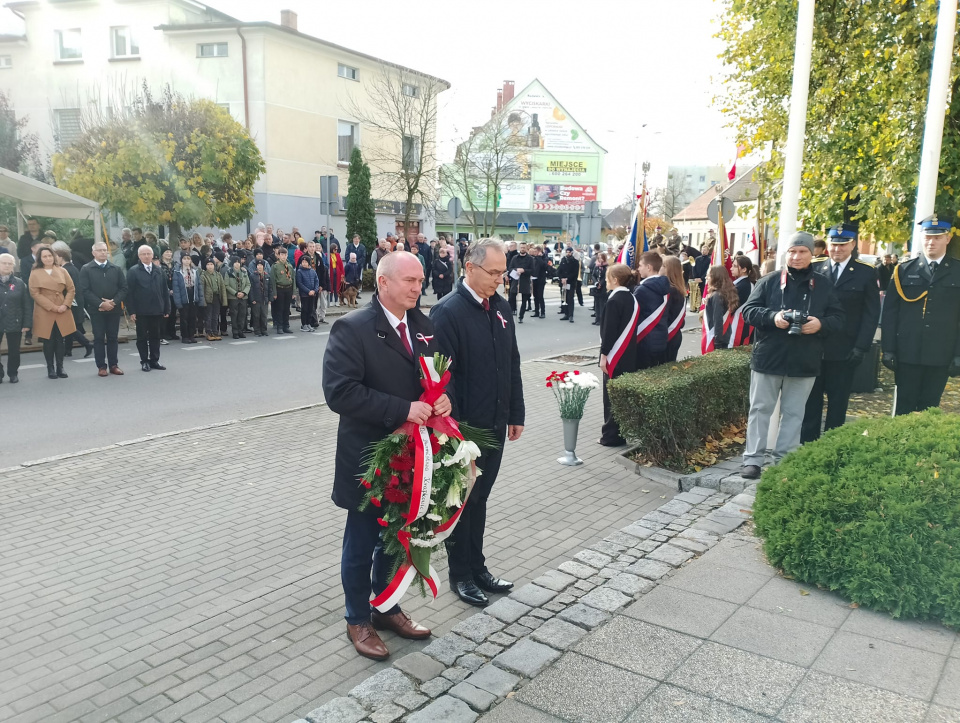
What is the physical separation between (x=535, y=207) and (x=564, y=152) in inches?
214

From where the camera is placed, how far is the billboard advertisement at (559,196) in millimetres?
67688

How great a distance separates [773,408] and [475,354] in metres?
3.54

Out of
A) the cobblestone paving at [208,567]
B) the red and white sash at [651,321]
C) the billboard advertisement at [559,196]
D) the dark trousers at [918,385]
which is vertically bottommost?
the cobblestone paving at [208,567]

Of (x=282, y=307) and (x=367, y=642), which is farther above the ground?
(x=282, y=307)

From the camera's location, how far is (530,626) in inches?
164

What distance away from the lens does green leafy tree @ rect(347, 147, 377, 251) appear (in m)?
29.8

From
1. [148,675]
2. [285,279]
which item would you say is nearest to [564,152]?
[285,279]

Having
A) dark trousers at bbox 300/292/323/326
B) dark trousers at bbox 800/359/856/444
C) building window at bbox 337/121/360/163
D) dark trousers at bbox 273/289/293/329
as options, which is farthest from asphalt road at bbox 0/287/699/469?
building window at bbox 337/121/360/163

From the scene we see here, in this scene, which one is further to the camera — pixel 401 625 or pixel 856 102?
pixel 856 102

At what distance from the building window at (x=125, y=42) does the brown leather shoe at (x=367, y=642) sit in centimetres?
3426

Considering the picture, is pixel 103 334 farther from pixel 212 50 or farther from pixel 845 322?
pixel 212 50

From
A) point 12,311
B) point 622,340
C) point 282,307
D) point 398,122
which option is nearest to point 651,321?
point 622,340

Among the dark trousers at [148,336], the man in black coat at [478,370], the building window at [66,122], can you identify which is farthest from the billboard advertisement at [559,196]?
the man in black coat at [478,370]

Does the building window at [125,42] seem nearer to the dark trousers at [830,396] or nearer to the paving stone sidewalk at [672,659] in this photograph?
the dark trousers at [830,396]
